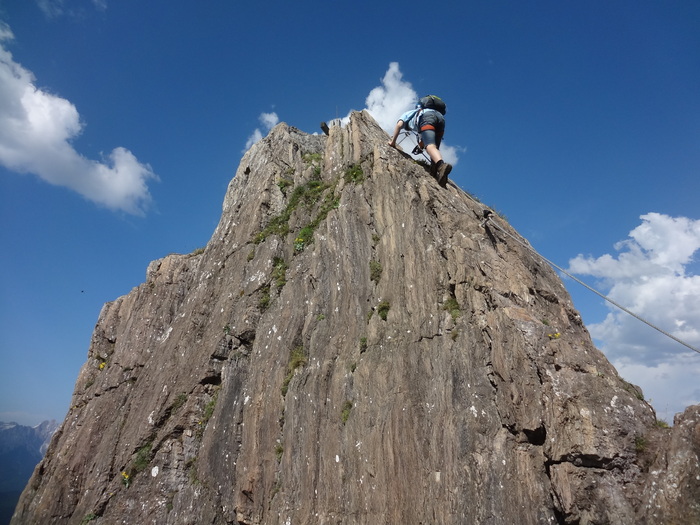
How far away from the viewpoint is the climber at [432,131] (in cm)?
1762

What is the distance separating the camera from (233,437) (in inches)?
597

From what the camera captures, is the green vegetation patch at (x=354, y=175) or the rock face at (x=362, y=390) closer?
the rock face at (x=362, y=390)

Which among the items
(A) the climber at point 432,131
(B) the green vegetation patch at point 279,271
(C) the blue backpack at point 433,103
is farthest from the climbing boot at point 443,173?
(B) the green vegetation patch at point 279,271

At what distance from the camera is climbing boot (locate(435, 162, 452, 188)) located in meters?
17.3

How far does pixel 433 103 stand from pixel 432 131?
5.26 ft

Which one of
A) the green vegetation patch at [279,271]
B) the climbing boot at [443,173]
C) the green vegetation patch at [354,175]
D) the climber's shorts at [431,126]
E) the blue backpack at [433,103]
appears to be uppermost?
the blue backpack at [433,103]

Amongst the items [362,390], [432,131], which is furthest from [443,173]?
[362,390]

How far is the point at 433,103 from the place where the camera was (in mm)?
18906

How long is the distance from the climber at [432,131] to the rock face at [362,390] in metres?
0.66

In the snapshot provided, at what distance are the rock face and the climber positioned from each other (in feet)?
2.17

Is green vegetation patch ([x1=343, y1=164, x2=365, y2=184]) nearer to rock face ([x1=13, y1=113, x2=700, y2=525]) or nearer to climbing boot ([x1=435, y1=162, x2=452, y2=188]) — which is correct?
rock face ([x1=13, y1=113, x2=700, y2=525])

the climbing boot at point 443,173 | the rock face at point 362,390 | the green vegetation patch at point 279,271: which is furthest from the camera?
the green vegetation patch at point 279,271

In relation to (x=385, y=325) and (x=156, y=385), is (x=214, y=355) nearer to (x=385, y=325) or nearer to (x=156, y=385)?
(x=156, y=385)

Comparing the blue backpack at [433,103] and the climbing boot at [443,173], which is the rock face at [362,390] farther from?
the blue backpack at [433,103]
